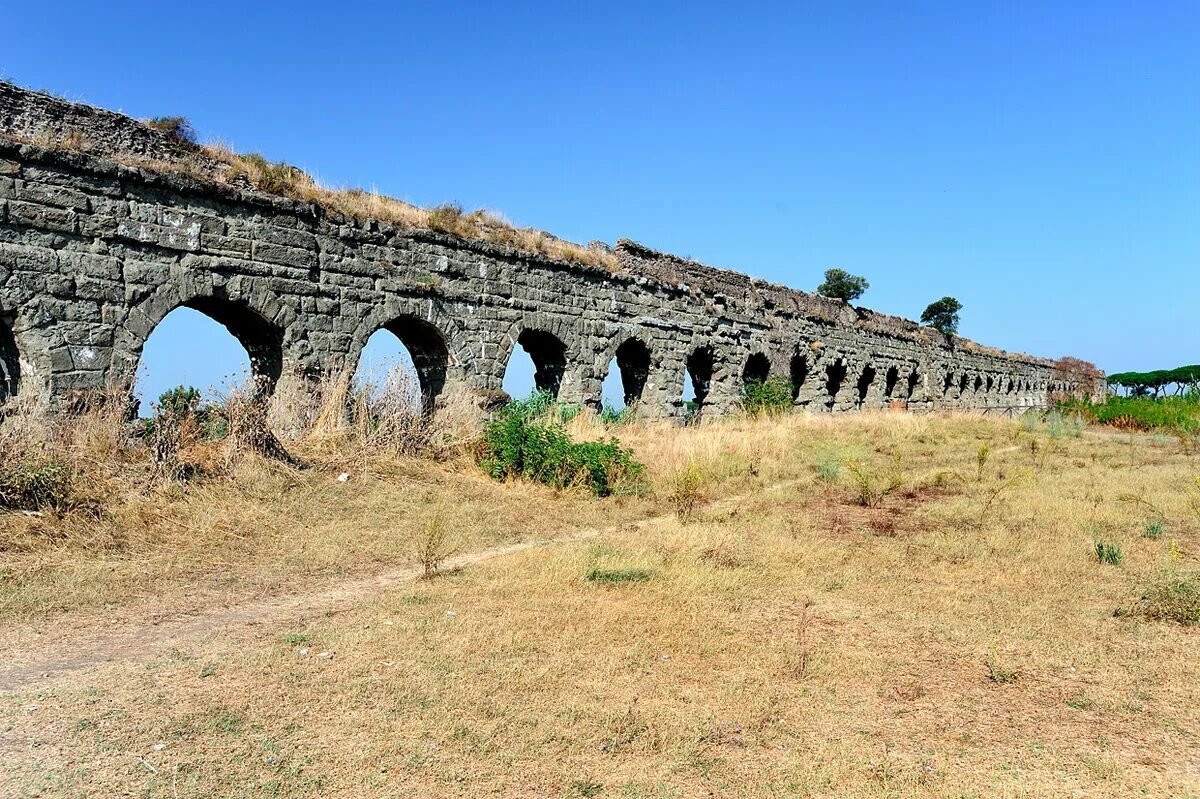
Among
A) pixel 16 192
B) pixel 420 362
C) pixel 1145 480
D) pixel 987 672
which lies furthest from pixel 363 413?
pixel 1145 480

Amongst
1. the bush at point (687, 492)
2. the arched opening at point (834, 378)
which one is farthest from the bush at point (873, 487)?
the arched opening at point (834, 378)

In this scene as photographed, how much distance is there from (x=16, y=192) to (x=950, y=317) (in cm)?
4686

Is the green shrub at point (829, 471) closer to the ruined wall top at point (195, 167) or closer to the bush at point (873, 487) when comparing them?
the bush at point (873, 487)

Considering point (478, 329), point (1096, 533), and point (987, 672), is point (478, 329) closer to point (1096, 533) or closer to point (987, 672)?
point (1096, 533)

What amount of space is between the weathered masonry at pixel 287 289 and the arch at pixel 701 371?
0.14 feet

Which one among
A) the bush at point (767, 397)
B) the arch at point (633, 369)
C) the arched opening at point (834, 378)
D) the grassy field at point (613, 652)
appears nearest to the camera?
the grassy field at point (613, 652)

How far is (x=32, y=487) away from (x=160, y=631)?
8.54 ft

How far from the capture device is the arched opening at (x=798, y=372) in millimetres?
21516

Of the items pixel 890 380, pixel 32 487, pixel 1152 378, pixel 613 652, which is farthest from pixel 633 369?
pixel 1152 378

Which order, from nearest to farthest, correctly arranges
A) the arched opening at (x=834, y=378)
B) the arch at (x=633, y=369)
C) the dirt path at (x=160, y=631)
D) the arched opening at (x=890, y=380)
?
the dirt path at (x=160, y=631) → the arch at (x=633, y=369) → the arched opening at (x=834, y=378) → the arched opening at (x=890, y=380)

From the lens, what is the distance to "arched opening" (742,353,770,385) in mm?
19844

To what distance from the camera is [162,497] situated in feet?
22.3

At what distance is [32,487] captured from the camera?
20.6 ft

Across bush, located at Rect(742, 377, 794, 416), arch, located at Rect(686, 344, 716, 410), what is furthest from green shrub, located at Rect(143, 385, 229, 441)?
bush, located at Rect(742, 377, 794, 416)
